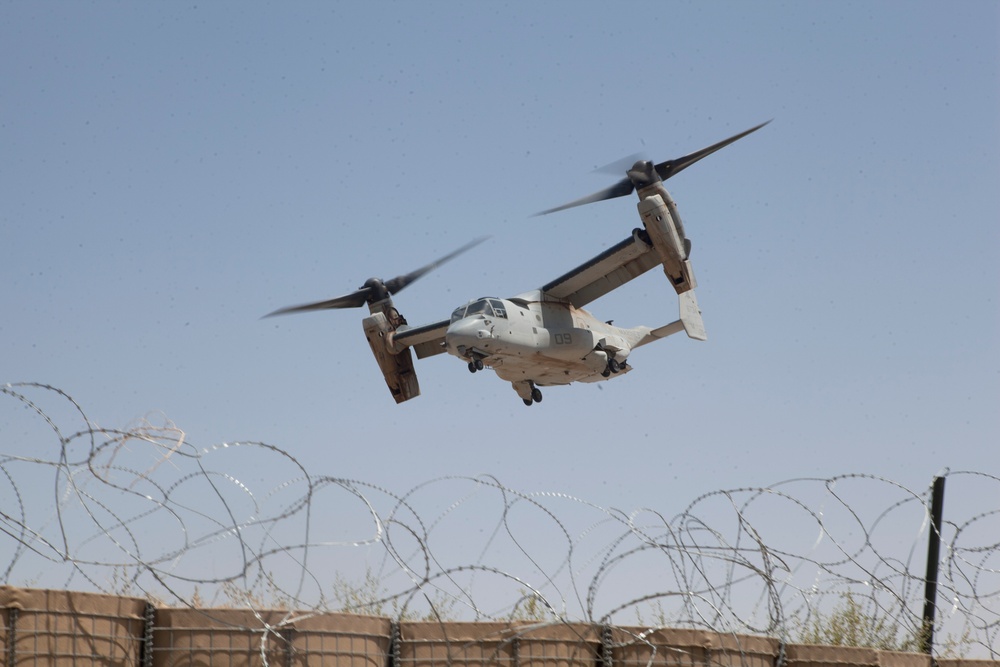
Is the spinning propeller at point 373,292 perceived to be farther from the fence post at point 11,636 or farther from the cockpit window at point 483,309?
the fence post at point 11,636

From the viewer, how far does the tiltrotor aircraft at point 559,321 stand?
1176 inches

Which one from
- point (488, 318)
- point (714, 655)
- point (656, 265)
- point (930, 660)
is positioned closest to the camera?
point (714, 655)

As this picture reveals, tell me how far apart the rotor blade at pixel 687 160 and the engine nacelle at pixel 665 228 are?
3.09ft

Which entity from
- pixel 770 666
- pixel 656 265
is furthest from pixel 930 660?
pixel 656 265

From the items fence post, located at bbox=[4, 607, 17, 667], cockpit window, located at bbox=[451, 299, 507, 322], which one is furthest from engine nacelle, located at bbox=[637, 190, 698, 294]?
fence post, located at bbox=[4, 607, 17, 667]

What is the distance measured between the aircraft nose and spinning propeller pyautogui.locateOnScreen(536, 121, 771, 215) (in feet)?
11.9

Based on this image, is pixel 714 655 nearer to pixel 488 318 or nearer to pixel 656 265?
pixel 488 318

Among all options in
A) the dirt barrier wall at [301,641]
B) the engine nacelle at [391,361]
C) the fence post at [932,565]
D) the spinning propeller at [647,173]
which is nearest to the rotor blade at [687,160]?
the spinning propeller at [647,173]

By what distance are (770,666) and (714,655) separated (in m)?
0.97

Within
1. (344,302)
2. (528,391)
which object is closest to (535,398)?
(528,391)

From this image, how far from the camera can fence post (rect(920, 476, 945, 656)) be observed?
15.3m

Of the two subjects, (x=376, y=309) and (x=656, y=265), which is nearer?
(x=656, y=265)

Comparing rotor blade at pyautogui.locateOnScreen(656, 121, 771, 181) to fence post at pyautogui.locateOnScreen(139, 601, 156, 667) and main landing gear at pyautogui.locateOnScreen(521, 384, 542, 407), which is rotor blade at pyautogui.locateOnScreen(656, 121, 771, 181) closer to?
main landing gear at pyautogui.locateOnScreen(521, 384, 542, 407)

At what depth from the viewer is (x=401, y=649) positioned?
12102mm
